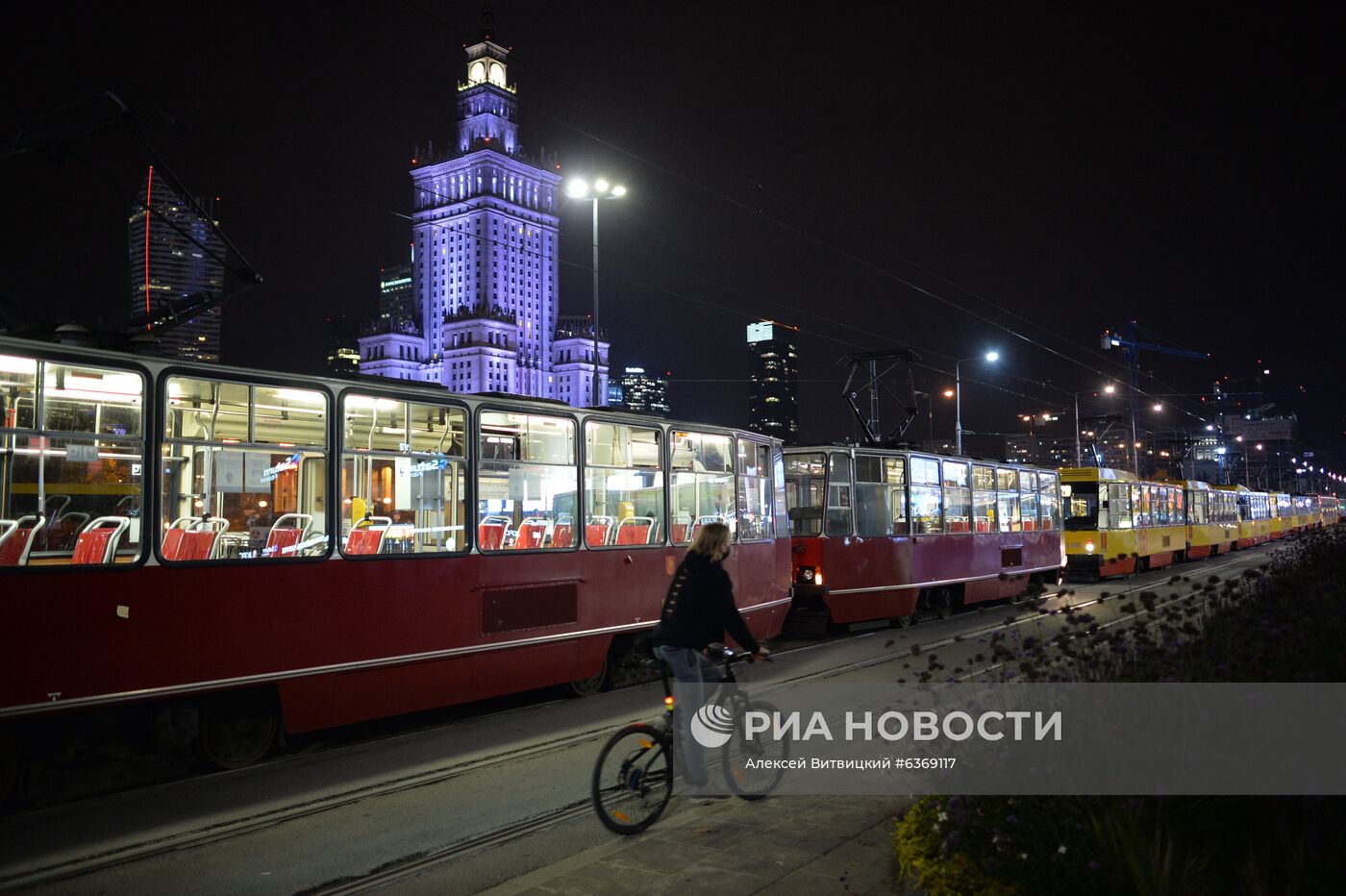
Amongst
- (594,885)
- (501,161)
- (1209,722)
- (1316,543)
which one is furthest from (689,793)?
(501,161)

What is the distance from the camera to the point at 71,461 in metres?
6.79

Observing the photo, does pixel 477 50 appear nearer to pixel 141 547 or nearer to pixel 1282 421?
pixel 1282 421

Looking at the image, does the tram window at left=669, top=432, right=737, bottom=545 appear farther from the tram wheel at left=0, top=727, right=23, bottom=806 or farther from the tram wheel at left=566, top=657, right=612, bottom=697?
the tram wheel at left=0, top=727, right=23, bottom=806

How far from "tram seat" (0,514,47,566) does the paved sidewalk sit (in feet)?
13.6

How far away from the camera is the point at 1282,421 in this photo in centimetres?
6184

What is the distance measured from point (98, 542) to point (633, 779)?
4259mm

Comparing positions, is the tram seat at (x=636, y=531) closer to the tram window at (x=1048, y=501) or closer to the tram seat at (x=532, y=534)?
the tram seat at (x=532, y=534)

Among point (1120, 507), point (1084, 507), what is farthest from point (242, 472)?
point (1120, 507)

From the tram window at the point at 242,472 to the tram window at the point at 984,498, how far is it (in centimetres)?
1429

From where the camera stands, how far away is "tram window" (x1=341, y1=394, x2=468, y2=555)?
845 cm

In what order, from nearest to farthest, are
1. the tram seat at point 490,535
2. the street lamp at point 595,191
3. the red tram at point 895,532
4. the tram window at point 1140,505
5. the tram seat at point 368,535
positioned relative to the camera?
the tram seat at point 368,535, the tram seat at point 490,535, the red tram at point 895,532, the street lamp at point 595,191, the tram window at point 1140,505

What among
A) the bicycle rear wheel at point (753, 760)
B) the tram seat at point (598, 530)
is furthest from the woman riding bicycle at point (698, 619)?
the tram seat at point (598, 530)

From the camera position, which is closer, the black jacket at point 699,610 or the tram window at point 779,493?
the black jacket at point 699,610

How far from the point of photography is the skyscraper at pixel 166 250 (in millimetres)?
9094
